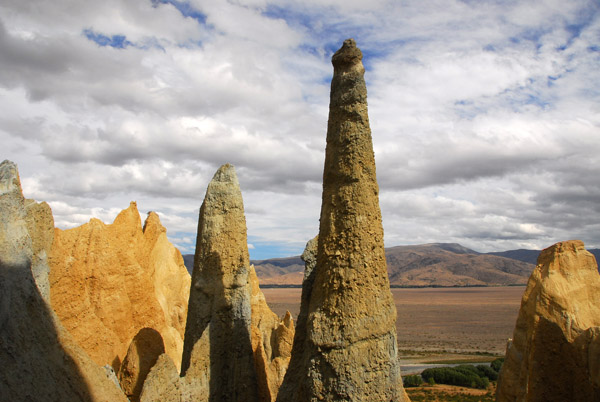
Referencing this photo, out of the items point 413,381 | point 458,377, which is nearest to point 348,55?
point 413,381

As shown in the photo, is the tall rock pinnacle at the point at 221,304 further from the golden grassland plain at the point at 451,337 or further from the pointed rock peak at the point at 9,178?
the golden grassland plain at the point at 451,337

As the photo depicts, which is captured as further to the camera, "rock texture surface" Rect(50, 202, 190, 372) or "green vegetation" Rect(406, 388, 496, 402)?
"green vegetation" Rect(406, 388, 496, 402)

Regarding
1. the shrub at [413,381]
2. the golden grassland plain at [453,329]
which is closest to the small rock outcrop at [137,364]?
the shrub at [413,381]

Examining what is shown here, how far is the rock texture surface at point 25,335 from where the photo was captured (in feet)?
15.4

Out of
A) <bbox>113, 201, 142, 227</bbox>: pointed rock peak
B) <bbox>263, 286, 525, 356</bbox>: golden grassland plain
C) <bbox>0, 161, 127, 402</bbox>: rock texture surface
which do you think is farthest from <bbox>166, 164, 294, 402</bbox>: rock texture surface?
<bbox>263, 286, 525, 356</bbox>: golden grassland plain

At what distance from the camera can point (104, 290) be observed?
39.6 feet

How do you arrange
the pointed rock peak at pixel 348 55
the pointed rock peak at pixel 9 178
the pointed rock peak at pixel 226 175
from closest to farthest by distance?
1. the pointed rock peak at pixel 9 178
2. the pointed rock peak at pixel 348 55
3. the pointed rock peak at pixel 226 175

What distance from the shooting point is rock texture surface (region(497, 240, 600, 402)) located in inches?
355

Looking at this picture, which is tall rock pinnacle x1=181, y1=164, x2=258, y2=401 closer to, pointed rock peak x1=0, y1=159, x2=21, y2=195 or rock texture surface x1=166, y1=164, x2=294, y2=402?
rock texture surface x1=166, y1=164, x2=294, y2=402

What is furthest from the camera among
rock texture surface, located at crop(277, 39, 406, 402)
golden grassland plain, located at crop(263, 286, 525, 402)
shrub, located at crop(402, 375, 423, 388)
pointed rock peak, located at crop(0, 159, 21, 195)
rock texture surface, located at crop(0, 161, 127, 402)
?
shrub, located at crop(402, 375, 423, 388)

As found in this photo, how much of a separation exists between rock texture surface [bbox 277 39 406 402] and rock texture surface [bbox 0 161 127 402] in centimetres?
296

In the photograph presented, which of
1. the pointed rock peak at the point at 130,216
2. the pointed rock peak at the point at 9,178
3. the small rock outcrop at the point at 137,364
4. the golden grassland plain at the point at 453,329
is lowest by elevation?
the golden grassland plain at the point at 453,329

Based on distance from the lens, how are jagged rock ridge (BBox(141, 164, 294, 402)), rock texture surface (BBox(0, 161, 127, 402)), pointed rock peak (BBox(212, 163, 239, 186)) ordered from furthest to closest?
1. pointed rock peak (BBox(212, 163, 239, 186))
2. jagged rock ridge (BBox(141, 164, 294, 402))
3. rock texture surface (BBox(0, 161, 127, 402))

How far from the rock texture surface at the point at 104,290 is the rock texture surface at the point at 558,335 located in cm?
866
